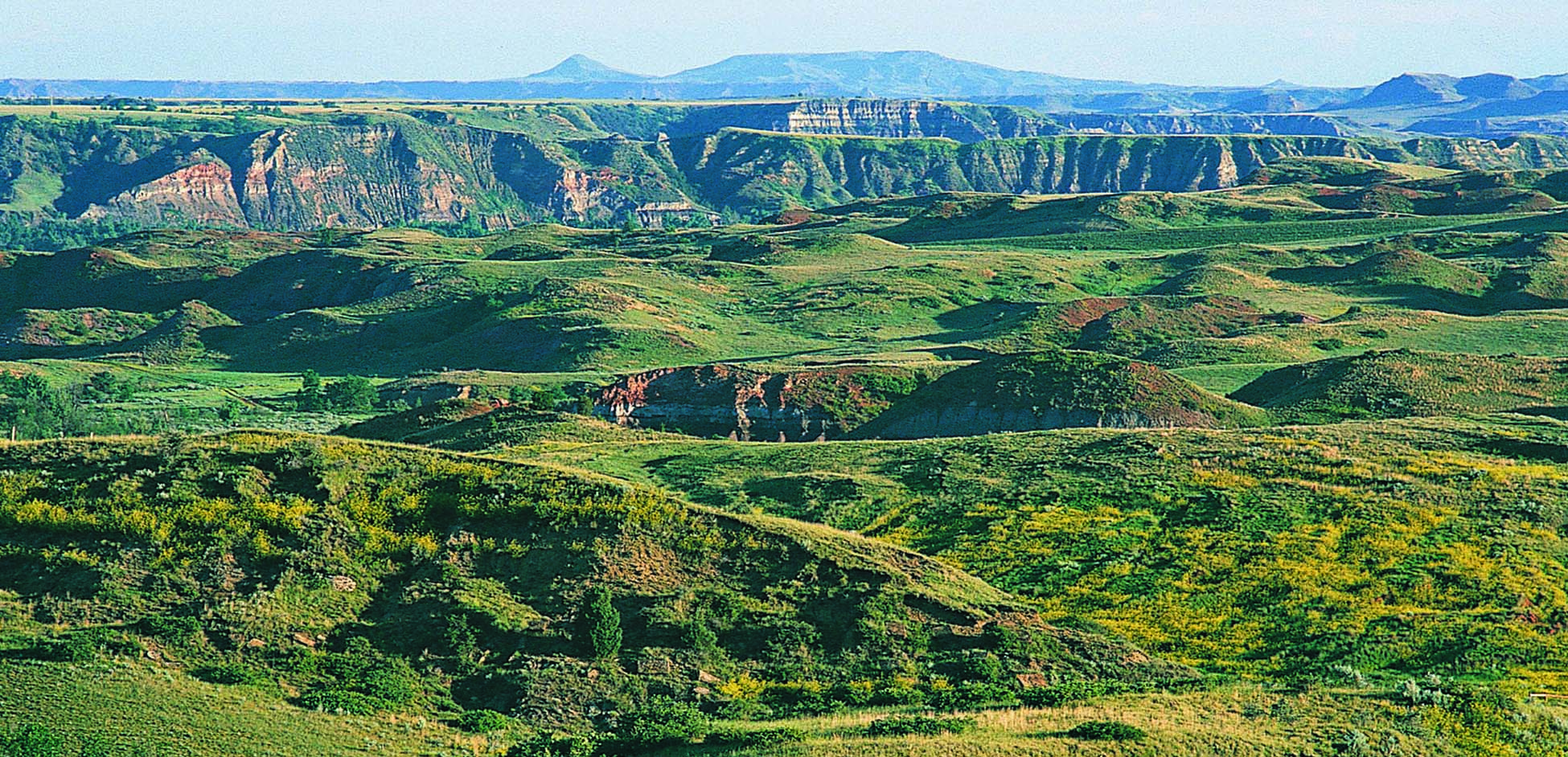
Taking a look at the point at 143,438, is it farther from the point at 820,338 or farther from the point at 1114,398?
the point at 820,338

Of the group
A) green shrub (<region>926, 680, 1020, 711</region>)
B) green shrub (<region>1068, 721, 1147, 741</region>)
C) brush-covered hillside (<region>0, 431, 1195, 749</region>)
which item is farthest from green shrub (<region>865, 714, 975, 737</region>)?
brush-covered hillside (<region>0, 431, 1195, 749</region>)

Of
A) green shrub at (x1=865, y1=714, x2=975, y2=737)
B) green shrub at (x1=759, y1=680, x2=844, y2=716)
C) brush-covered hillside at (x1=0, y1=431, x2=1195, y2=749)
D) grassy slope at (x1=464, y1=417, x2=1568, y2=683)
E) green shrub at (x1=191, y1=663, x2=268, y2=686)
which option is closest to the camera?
green shrub at (x1=865, y1=714, x2=975, y2=737)

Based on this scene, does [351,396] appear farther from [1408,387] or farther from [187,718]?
[187,718]

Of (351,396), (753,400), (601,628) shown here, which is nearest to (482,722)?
(601,628)

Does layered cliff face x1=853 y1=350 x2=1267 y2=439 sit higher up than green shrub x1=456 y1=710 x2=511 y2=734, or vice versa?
green shrub x1=456 y1=710 x2=511 y2=734

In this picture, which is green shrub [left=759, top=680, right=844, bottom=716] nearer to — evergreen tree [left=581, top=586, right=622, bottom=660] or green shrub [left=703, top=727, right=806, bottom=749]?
green shrub [left=703, top=727, right=806, bottom=749]
